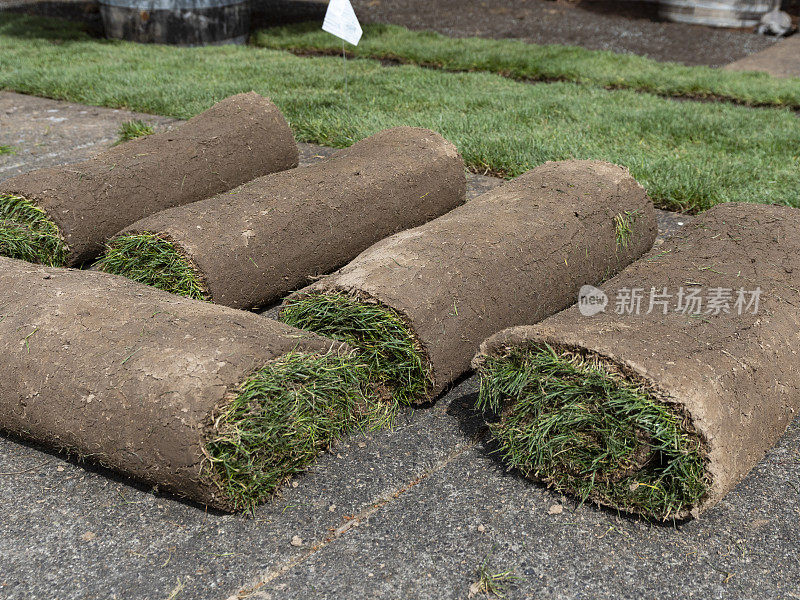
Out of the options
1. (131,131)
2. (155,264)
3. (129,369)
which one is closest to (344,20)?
(131,131)

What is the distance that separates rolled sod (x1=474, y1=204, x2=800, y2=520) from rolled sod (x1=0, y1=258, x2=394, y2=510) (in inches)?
23.0

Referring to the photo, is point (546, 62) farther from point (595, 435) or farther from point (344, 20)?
point (595, 435)

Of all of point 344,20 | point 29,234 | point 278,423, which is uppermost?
point 344,20

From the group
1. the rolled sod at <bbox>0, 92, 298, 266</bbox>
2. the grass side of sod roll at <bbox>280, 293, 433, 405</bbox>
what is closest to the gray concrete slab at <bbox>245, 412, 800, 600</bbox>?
the grass side of sod roll at <bbox>280, 293, 433, 405</bbox>

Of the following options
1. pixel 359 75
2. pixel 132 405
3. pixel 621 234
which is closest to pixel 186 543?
pixel 132 405

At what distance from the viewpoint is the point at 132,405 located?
2.42 meters

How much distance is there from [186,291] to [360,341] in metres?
0.91

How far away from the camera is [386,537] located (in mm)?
2367

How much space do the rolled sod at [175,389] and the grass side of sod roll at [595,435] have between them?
0.58 m

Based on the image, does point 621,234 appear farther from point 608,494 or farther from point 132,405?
point 132,405

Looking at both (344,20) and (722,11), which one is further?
(722,11)

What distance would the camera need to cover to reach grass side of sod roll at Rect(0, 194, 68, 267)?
12.6ft

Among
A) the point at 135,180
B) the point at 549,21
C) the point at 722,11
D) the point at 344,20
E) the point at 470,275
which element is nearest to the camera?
the point at 470,275

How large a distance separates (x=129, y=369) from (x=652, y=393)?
154 cm
